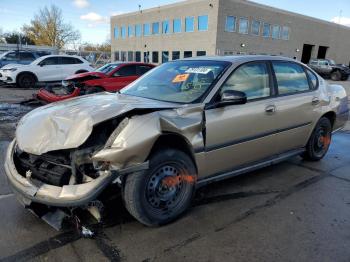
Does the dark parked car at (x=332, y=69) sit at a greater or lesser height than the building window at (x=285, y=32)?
lesser

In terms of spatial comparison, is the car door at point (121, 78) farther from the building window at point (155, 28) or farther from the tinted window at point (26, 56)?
the building window at point (155, 28)

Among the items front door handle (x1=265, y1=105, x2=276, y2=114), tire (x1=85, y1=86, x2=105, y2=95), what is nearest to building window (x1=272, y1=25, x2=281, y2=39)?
tire (x1=85, y1=86, x2=105, y2=95)

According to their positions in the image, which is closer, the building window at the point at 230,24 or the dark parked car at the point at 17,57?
the dark parked car at the point at 17,57

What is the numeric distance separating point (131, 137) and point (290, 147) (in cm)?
275

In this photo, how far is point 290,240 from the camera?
3.07 meters

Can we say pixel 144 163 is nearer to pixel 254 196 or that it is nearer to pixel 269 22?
pixel 254 196

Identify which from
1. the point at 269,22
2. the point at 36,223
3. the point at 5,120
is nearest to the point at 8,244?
the point at 36,223

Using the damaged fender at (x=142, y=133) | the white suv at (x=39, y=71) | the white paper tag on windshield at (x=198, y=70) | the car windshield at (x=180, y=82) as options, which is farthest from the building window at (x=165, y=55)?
the damaged fender at (x=142, y=133)

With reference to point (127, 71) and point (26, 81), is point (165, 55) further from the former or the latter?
point (127, 71)

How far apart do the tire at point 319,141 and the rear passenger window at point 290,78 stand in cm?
73

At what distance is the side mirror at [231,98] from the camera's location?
3.48m

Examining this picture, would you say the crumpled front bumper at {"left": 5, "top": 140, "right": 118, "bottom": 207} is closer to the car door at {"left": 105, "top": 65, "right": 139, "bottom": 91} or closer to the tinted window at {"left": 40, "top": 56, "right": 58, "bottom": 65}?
the car door at {"left": 105, "top": 65, "right": 139, "bottom": 91}

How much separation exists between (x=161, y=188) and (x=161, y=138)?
49 centimetres

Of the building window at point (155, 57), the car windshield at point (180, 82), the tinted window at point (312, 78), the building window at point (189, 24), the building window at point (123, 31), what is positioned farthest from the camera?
the building window at point (123, 31)
